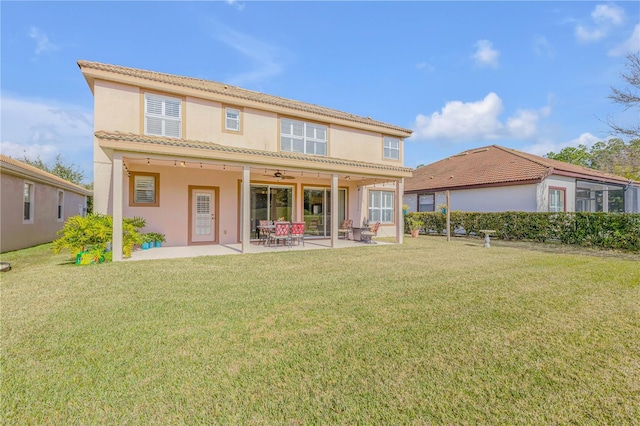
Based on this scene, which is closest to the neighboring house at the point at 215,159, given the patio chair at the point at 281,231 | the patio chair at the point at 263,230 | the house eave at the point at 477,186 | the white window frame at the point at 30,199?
the patio chair at the point at 263,230

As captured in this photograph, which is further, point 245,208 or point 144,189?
point 144,189

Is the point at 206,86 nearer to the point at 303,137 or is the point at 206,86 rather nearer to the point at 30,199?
the point at 303,137

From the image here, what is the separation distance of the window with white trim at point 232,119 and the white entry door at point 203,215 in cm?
292

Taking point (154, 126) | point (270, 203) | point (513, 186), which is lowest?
point (270, 203)

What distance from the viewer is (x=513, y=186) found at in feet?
55.4

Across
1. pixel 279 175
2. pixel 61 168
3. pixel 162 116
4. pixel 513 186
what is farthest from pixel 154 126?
pixel 61 168

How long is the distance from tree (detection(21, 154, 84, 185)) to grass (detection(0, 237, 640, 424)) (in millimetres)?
39733

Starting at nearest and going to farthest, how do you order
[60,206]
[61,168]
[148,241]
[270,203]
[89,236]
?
[89,236] < [148,241] < [270,203] < [60,206] < [61,168]

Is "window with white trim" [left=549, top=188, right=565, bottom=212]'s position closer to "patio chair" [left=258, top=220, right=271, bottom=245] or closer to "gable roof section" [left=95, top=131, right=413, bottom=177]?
"gable roof section" [left=95, top=131, right=413, bottom=177]

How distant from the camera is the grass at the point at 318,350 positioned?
7.76 feet

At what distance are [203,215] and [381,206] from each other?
10.2 metres

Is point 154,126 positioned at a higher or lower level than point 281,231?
higher

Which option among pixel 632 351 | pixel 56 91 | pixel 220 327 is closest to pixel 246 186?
pixel 220 327

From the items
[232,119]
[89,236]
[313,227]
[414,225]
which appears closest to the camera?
[89,236]
